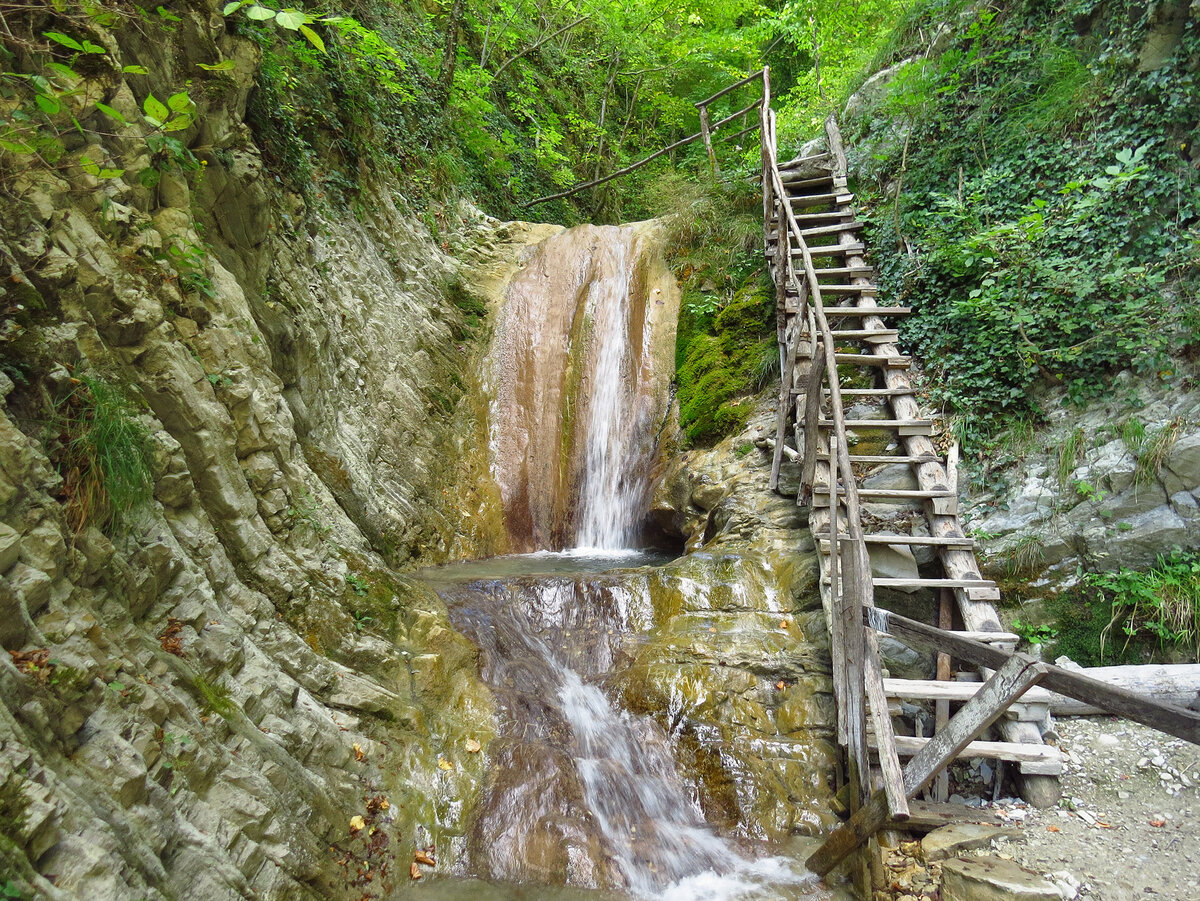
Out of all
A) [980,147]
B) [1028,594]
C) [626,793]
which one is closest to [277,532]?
[626,793]

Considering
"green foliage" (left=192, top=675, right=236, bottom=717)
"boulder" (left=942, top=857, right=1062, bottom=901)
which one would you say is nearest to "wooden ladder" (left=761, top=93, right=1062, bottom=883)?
"boulder" (left=942, top=857, right=1062, bottom=901)

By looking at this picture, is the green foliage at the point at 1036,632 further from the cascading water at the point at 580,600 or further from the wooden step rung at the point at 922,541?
the cascading water at the point at 580,600

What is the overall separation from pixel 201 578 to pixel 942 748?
12.6ft

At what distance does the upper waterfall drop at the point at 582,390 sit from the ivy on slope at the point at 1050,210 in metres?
3.07

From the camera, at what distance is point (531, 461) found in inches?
317

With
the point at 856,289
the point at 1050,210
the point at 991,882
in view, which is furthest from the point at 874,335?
the point at 991,882

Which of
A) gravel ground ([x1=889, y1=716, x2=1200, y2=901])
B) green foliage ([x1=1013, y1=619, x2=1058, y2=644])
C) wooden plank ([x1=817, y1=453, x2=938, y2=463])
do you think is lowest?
gravel ground ([x1=889, y1=716, x2=1200, y2=901])

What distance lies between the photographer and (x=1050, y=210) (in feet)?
18.0

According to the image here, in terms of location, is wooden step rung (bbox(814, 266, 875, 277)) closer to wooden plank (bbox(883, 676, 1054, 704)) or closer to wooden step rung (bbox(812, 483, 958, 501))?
wooden step rung (bbox(812, 483, 958, 501))

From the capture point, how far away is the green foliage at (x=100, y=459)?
8.96 ft

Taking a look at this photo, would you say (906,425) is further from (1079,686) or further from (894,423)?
(1079,686)

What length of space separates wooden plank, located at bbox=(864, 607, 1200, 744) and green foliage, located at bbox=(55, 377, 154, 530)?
3736 millimetres

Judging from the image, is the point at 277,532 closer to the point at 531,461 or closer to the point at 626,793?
the point at 626,793

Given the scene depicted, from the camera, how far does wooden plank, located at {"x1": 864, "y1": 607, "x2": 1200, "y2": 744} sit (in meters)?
2.40
